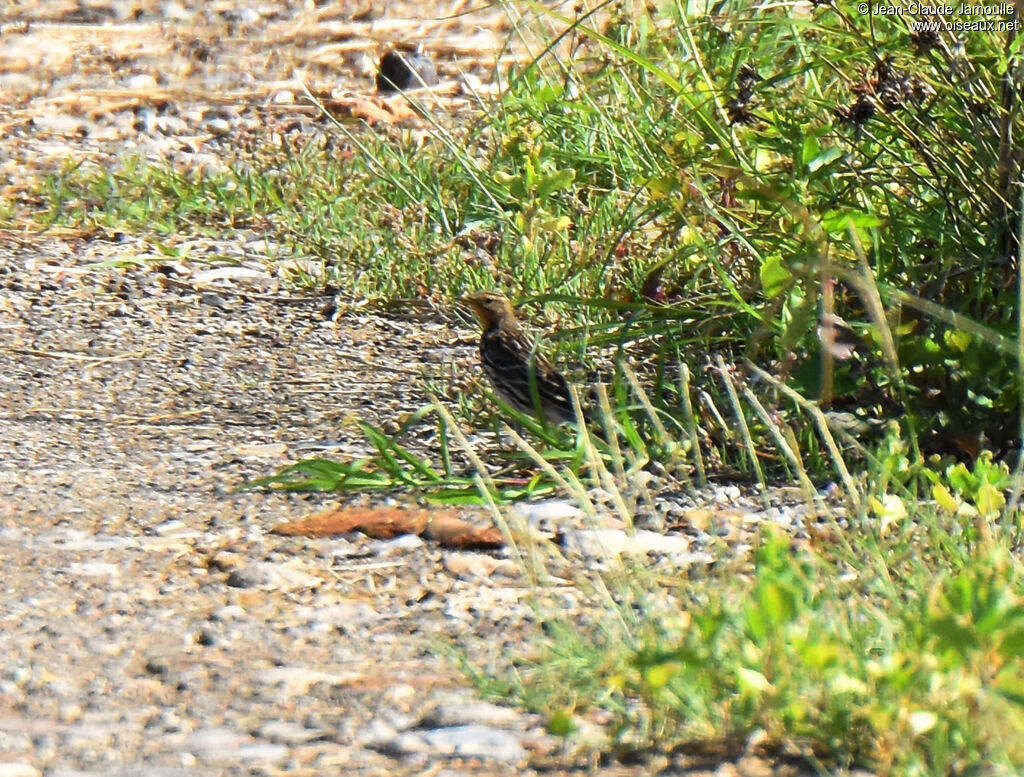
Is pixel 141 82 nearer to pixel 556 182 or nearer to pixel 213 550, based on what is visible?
pixel 556 182

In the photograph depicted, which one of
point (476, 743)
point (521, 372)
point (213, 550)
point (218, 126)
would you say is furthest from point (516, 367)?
point (218, 126)

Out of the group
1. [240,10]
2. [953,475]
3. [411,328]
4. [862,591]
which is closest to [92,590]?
[862,591]

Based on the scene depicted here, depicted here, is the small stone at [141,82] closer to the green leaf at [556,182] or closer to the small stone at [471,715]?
the green leaf at [556,182]

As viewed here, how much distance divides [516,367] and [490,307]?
1.98 feet

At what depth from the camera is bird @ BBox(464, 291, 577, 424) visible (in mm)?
4309

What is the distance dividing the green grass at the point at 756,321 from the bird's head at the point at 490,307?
224 mm

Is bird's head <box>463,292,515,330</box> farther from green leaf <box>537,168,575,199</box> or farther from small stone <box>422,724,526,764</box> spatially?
small stone <box>422,724,526,764</box>

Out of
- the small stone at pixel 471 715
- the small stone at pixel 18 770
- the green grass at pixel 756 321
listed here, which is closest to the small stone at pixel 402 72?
the green grass at pixel 756 321

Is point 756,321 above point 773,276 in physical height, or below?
below

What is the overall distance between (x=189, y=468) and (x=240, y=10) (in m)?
6.06

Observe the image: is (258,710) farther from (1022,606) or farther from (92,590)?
(1022,606)

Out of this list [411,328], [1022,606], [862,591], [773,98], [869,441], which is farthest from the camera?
[411,328]

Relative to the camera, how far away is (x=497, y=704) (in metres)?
2.67

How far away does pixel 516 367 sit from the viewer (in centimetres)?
458
